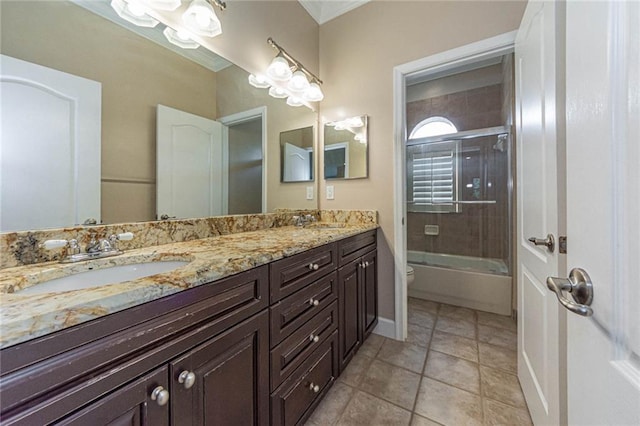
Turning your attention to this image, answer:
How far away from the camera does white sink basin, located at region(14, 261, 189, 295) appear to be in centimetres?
69

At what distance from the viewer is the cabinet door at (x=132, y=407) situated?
1.46 feet

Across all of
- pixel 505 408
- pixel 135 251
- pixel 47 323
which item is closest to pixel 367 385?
pixel 505 408

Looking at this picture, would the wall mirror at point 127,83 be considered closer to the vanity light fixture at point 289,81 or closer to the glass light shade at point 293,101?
the vanity light fixture at point 289,81

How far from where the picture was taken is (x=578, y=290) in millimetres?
461

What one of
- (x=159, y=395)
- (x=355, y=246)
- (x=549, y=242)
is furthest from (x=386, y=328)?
(x=159, y=395)

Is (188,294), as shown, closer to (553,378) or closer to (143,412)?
(143,412)

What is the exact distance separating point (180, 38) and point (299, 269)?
127 centimetres

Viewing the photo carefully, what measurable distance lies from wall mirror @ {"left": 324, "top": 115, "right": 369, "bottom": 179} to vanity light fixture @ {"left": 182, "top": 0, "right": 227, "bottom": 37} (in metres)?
1.12

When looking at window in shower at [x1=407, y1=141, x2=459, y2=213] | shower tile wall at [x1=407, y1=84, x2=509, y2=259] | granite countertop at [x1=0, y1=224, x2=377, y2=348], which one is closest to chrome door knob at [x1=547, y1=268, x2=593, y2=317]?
granite countertop at [x1=0, y1=224, x2=377, y2=348]

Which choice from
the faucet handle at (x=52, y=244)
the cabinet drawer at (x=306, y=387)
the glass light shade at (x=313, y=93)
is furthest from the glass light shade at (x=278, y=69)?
the cabinet drawer at (x=306, y=387)

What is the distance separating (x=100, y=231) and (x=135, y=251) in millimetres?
138

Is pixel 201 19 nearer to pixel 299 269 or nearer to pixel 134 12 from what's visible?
pixel 134 12

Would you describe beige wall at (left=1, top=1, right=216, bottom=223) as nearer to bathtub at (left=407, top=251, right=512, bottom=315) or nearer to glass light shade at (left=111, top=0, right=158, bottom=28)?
glass light shade at (left=111, top=0, right=158, bottom=28)

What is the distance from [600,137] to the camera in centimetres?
41
